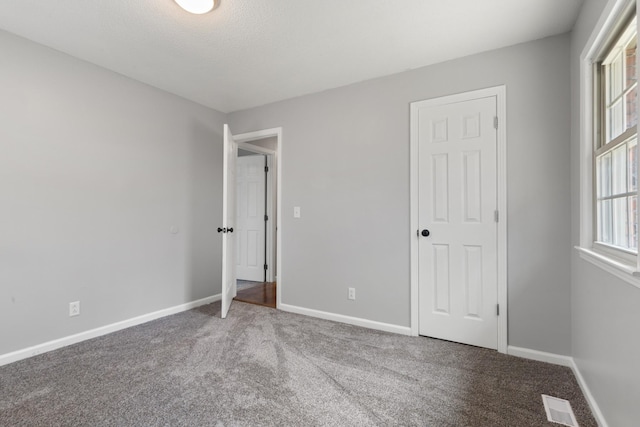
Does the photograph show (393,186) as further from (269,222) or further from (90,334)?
(90,334)

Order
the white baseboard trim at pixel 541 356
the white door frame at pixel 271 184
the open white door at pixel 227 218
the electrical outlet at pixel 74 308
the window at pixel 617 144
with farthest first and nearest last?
the white door frame at pixel 271 184, the open white door at pixel 227 218, the electrical outlet at pixel 74 308, the white baseboard trim at pixel 541 356, the window at pixel 617 144

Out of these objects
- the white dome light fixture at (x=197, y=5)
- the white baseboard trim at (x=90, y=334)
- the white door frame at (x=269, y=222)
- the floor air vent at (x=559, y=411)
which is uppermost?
the white dome light fixture at (x=197, y=5)

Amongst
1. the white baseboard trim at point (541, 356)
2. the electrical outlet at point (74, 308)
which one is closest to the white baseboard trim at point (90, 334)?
the electrical outlet at point (74, 308)

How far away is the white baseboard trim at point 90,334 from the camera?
2.18 m

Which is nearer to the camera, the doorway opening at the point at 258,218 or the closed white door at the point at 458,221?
the closed white door at the point at 458,221

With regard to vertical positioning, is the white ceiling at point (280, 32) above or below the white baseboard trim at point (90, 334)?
above

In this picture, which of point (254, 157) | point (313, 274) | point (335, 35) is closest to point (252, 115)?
point (254, 157)

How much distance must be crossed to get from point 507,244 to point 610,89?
3.72 ft

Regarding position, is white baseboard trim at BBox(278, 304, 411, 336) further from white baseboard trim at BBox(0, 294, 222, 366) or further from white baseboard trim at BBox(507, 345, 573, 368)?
white baseboard trim at BBox(0, 294, 222, 366)

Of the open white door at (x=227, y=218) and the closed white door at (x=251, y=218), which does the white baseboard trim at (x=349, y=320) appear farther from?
the closed white door at (x=251, y=218)

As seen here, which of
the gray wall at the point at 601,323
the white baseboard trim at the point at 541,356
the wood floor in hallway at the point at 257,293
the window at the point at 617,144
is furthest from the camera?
the wood floor in hallway at the point at 257,293

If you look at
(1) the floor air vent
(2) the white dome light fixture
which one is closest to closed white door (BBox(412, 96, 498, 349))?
(1) the floor air vent

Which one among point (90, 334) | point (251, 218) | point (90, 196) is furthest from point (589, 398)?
point (251, 218)

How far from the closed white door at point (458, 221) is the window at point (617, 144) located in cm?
66
